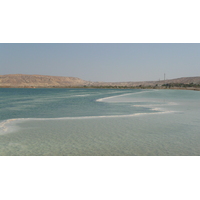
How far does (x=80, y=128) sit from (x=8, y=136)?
11.4 feet

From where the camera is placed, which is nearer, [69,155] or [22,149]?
[69,155]

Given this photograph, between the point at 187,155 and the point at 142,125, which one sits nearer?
the point at 187,155

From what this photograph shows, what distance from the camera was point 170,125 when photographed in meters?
12.0

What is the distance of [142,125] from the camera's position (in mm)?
12094

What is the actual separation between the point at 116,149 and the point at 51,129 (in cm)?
463

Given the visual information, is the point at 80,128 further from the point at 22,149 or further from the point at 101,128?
the point at 22,149

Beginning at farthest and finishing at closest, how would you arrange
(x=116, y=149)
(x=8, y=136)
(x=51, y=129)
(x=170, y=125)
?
(x=170, y=125) < (x=51, y=129) < (x=8, y=136) < (x=116, y=149)

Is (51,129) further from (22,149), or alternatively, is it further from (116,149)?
(116,149)

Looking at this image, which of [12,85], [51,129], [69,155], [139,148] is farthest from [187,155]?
[12,85]
